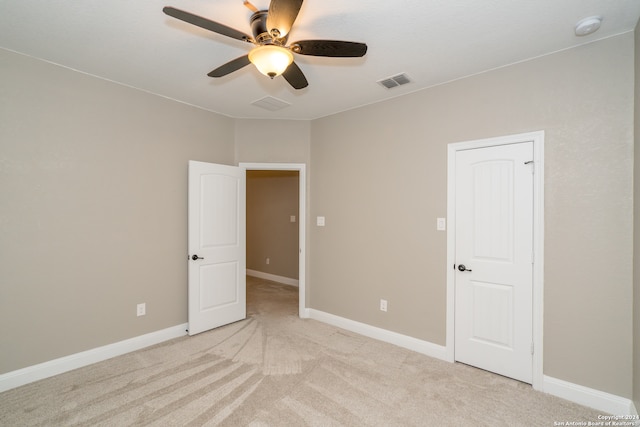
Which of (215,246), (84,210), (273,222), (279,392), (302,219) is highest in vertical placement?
(84,210)

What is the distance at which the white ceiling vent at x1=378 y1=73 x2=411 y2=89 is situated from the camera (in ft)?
9.62

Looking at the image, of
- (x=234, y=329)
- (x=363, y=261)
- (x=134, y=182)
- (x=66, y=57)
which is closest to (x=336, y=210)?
(x=363, y=261)

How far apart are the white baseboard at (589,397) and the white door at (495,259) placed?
16 centimetres

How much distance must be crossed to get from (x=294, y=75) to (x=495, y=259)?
2370mm

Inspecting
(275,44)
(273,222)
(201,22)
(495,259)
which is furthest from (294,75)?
(273,222)

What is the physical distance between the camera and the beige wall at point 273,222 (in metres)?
6.27

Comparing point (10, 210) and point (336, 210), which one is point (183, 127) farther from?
point (336, 210)

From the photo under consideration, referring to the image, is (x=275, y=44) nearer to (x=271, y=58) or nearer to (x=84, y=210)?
(x=271, y=58)

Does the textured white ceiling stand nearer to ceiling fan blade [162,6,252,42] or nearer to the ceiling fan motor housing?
the ceiling fan motor housing

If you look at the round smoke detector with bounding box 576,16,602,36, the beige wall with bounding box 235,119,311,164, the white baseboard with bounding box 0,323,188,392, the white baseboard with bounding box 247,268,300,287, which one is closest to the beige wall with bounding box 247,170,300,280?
the white baseboard with bounding box 247,268,300,287

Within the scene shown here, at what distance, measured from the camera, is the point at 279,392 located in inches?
97.1

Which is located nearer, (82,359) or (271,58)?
(271,58)

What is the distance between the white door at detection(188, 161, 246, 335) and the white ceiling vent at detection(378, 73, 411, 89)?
7.02 ft

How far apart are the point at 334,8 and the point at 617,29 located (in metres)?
2.04
